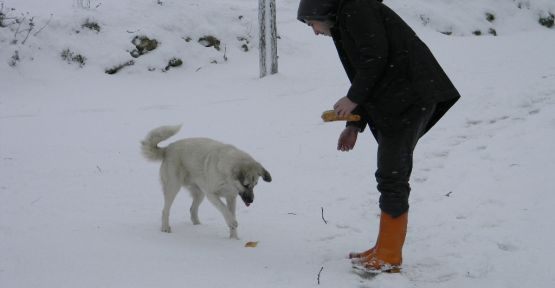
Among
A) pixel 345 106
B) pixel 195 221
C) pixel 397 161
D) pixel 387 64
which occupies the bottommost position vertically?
pixel 195 221

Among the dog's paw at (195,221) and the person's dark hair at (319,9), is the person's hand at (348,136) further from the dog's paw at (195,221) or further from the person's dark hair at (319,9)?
the dog's paw at (195,221)

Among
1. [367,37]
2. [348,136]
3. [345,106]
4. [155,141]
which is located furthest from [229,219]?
[367,37]

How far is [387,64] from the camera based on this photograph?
289 centimetres

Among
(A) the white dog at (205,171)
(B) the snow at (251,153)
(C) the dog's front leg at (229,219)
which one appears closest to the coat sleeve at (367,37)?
(B) the snow at (251,153)

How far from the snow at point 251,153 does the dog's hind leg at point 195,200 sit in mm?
97

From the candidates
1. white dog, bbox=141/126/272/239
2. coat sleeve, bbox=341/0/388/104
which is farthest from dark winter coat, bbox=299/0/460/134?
white dog, bbox=141/126/272/239

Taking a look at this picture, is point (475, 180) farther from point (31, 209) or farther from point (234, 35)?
point (234, 35)

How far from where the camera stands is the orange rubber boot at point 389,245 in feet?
10.2

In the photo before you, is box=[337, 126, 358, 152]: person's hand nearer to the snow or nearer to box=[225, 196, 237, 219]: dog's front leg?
the snow

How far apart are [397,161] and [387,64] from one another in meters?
0.58

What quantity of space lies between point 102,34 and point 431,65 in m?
9.77

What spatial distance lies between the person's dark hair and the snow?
1577mm

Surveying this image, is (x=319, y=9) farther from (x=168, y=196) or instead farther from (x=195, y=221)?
(x=195, y=221)

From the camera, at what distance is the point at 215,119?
8320 millimetres
